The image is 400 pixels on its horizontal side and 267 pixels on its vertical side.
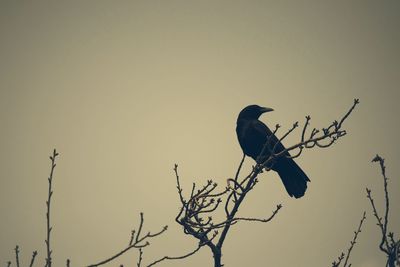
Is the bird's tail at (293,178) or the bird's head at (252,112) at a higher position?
the bird's head at (252,112)

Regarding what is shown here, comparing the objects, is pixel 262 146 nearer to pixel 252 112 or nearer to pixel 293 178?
pixel 293 178

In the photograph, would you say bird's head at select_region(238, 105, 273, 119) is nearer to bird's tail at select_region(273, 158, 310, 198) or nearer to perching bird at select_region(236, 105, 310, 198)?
perching bird at select_region(236, 105, 310, 198)

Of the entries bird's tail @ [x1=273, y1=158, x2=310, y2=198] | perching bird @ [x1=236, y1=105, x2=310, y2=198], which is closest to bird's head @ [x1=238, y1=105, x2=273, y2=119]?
perching bird @ [x1=236, y1=105, x2=310, y2=198]

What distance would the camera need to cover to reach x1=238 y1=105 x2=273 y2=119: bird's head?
23.6 feet

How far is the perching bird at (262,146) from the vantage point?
5.70 metres

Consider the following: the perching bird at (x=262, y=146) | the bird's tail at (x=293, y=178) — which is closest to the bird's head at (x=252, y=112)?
the perching bird at (x=262, y=146)

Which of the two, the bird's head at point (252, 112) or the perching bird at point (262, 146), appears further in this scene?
the bird's head at point (252, 112)

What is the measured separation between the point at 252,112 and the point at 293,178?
76.0 inches

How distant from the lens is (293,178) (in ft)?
18.9

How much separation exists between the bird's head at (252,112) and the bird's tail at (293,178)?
1.62m

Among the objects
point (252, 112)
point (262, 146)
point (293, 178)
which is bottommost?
point (293, 178)

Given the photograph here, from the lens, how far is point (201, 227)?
3215mm

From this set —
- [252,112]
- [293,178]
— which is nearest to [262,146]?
[293,178]

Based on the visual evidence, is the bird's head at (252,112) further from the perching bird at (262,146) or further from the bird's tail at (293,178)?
the bird's tail at (293,178)
